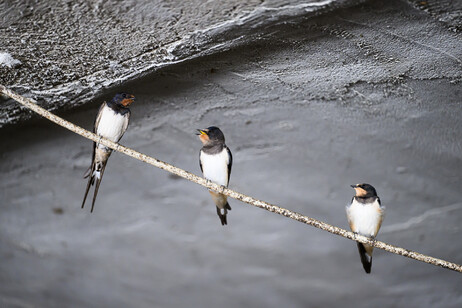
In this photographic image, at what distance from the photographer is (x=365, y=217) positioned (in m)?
2.38

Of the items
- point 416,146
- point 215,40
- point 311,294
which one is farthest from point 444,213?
point 215,40

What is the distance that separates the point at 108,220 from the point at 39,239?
0.60 metres

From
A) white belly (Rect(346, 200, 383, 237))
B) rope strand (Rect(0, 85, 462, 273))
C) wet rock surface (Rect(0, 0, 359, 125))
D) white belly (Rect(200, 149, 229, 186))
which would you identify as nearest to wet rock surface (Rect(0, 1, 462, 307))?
wet rock surface (Rect(0, 0, 359, 125))

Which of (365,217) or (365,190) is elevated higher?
(365,190)

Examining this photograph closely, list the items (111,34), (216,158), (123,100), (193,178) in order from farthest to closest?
(111,34) → (216,158) → (123,100) → (193,178)

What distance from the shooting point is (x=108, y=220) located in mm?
4348

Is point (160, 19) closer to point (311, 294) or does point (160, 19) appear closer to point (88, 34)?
point (88, 34)

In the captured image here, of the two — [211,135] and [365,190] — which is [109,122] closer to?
[211,135]

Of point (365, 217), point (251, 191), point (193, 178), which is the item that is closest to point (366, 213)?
point (365, 217)

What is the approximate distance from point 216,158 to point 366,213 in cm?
74

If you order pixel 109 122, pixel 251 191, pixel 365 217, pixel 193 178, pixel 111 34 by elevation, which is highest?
pixel 251 191

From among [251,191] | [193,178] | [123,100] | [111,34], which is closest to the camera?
[193,178]

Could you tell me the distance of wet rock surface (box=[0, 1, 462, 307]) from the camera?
3.04 meters

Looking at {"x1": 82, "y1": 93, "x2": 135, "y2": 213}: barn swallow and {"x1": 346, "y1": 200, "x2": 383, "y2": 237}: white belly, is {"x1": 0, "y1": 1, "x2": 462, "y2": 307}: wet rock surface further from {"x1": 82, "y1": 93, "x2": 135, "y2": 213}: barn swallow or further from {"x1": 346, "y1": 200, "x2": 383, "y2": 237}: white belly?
{"x1": 346, "y1": 200, "x2": 383, "y2": 237}: white belly
